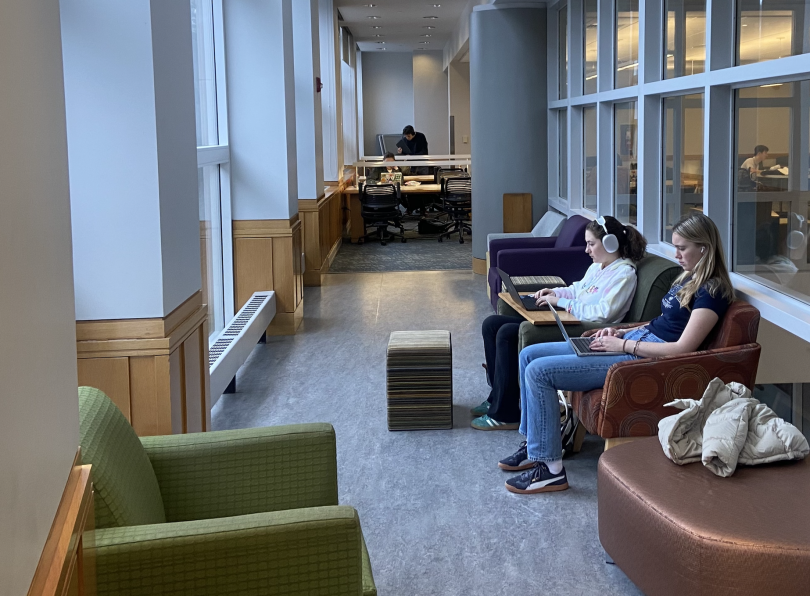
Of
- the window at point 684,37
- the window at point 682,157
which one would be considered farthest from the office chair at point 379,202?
the window at point 684,37

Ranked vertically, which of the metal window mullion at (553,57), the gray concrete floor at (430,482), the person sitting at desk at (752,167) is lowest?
the gray concrete floor at (430,482)

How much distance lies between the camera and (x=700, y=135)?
4.52 m

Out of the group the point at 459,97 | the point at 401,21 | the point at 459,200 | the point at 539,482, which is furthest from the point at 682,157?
the point at 459,97

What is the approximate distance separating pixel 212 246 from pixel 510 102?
13.7 ft

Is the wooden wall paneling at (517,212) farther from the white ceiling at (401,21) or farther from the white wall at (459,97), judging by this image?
the white wall at (459,97)

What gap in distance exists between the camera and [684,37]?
477 cm

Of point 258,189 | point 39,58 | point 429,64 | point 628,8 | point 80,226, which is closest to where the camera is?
point 39,58

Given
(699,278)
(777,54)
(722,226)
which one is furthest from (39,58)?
(722,226)

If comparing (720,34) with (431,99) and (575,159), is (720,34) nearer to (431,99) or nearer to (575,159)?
(575,159)

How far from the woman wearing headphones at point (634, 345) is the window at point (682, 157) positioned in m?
1.04

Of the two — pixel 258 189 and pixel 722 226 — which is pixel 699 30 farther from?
pixel 258 189

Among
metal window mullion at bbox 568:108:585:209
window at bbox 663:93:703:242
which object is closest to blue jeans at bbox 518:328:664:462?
window at bbox 663:93:703:242

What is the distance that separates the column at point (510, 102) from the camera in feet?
30.4

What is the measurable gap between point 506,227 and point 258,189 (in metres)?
3.28
